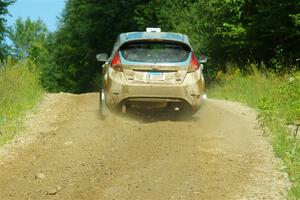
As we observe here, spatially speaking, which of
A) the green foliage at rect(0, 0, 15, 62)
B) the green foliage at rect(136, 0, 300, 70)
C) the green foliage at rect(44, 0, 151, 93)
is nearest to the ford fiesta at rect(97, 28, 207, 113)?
the green foliage at rect(136, 0, 300, 70)

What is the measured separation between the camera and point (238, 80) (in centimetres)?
2062

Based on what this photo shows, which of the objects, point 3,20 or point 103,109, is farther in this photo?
point 3,20

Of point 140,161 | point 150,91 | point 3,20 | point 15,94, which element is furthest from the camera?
point 3,20

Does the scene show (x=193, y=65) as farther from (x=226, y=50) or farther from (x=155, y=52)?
(x=226, y=50)

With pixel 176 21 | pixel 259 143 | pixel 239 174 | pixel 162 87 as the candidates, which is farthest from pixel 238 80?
pixel 176 21

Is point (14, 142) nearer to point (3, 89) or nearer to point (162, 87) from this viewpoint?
point (162, 87)

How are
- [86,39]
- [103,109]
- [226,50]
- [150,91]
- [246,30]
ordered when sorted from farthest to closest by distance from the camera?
[86,39] < [226,50] < [246,30] < [103,109] < [150,91]

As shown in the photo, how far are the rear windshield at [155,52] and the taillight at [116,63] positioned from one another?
0.42 ft

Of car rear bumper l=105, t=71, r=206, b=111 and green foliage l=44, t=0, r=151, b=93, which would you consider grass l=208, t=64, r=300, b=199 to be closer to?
car rear bumper l=105, t=71, r=206, b=111

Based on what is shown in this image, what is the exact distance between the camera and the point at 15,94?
15203 millimetres

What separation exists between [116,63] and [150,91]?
864mm

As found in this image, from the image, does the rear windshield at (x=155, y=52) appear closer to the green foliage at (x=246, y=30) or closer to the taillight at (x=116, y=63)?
the taillight at (x=116, y=63)

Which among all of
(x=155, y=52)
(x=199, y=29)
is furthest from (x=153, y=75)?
(x=199, y=29)

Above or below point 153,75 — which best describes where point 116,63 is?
above
